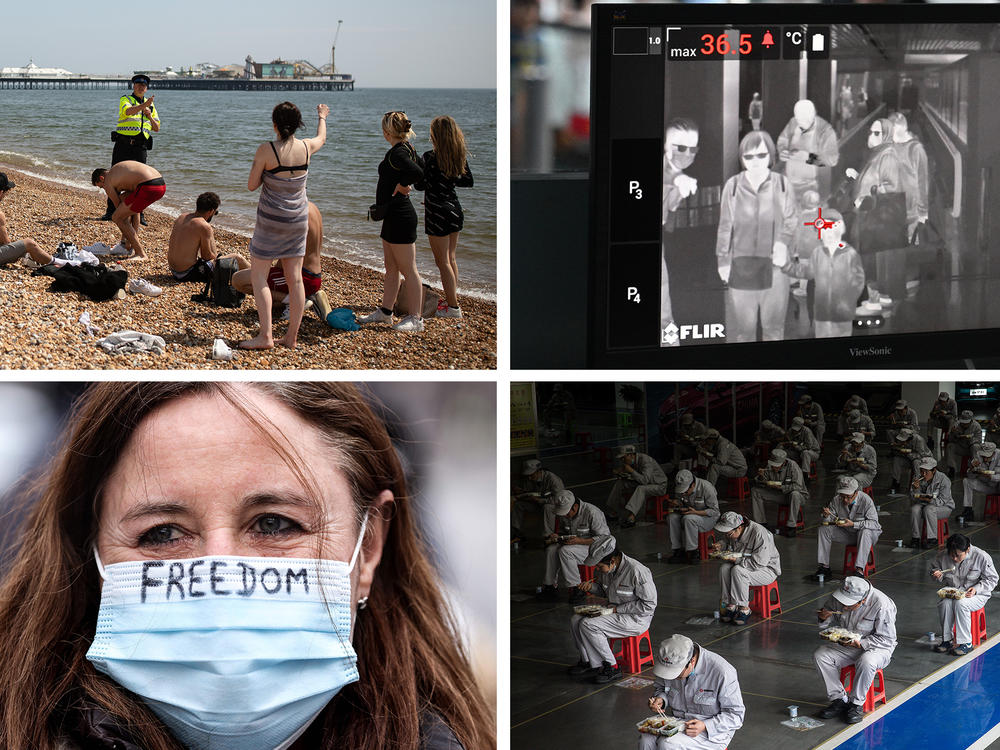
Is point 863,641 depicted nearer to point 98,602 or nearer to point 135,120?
point 98,602

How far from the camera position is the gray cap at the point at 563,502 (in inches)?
155

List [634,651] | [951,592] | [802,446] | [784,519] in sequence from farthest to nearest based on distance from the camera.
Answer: [784,519] < [802,446] < [951,592] < [634,651]

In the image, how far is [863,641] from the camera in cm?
383

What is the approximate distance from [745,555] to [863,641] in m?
0.94

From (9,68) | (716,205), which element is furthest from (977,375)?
(9,68)

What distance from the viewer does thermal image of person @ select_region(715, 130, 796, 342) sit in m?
1.83

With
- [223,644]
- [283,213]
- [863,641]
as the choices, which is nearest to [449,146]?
[283,213]

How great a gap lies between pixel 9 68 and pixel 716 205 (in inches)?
59.1

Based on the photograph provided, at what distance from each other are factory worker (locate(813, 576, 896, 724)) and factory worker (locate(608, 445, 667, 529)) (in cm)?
108

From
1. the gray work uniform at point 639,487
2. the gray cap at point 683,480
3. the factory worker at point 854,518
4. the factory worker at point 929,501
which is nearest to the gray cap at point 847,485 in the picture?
the factory worker at point 854,518

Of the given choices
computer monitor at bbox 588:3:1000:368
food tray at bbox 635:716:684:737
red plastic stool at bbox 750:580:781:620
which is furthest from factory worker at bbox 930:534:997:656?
computer monitor at bbox 588:3:1000:368

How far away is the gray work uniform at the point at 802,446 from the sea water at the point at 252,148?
3122 millimetres

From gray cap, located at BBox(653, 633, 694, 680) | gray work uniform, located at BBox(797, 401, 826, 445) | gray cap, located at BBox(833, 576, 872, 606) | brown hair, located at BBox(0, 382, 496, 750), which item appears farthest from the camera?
gray work uniform, located at BBox(797, 401, 826, 445)

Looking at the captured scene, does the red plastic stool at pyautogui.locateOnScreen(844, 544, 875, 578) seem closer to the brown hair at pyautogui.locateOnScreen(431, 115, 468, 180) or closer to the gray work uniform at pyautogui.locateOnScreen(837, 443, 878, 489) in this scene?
the gray work uniform at pyautogui.locateOnScreen(837, 443, 878, 489)
